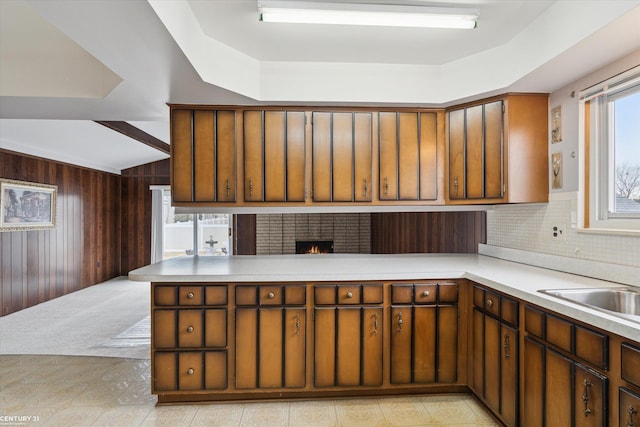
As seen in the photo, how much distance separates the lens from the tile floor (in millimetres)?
2291

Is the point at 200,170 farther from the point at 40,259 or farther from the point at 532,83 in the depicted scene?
the point at 40,259

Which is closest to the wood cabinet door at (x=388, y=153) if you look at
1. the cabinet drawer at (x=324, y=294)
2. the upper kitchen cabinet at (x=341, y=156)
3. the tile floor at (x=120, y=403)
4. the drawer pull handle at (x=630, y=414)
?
the upper kitchen cabinet at (x=341, y=156)

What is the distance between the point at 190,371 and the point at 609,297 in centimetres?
255

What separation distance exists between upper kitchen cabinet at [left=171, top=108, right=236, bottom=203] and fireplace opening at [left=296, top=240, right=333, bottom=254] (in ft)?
13.8

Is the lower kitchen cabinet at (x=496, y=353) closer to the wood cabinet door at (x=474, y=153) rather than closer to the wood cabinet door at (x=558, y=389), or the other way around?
the wood cabinet door at (x=558, y=389)

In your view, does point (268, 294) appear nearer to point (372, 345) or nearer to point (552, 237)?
point (372, 345)

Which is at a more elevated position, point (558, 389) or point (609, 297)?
point (609, 297)

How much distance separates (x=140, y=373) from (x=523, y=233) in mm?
3341

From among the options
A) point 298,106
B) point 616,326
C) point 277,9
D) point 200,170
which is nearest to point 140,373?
point 200,170

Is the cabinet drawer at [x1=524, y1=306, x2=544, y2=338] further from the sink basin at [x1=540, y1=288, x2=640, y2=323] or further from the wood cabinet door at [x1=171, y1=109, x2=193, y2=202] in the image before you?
the wood cabinet door at [x1=171, y1=109, x2=193, y2=202]

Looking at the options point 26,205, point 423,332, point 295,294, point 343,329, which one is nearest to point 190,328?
point 295,294

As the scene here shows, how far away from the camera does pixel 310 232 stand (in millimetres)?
7117

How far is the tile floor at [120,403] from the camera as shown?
2.29 meters

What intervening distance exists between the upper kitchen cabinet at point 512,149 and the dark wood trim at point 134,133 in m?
3.75
